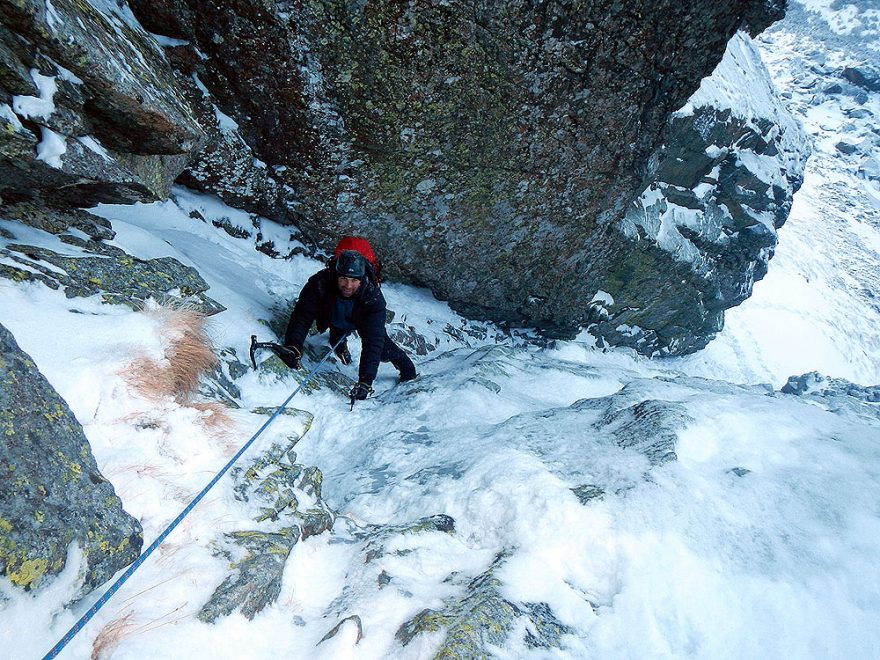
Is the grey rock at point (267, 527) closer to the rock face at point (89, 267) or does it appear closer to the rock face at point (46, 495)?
the rock face at point (46, 495)

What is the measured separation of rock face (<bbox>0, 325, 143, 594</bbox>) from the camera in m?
1.77

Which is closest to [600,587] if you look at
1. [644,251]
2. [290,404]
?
[290,404]

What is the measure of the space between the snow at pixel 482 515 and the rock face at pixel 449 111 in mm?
2796

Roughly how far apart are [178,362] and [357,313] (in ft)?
8.71

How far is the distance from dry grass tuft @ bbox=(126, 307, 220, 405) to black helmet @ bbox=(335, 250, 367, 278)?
5.29 feet

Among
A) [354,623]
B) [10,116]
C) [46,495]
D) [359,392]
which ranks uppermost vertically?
[10,116]

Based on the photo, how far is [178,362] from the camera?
3.74m

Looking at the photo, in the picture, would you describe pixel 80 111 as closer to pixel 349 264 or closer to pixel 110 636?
pixel 349 264

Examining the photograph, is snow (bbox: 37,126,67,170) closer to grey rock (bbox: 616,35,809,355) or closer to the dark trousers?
the dark trousers

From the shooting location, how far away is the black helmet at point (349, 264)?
5504 mm

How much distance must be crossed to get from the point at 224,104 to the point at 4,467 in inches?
259

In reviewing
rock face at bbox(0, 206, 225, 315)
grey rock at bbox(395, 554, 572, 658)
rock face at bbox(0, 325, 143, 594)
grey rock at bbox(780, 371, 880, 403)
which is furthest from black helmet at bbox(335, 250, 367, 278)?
grey rock at bbox(780, 371, 880, 403)

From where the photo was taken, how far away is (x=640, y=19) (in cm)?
666

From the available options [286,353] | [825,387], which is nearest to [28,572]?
[286,353]
